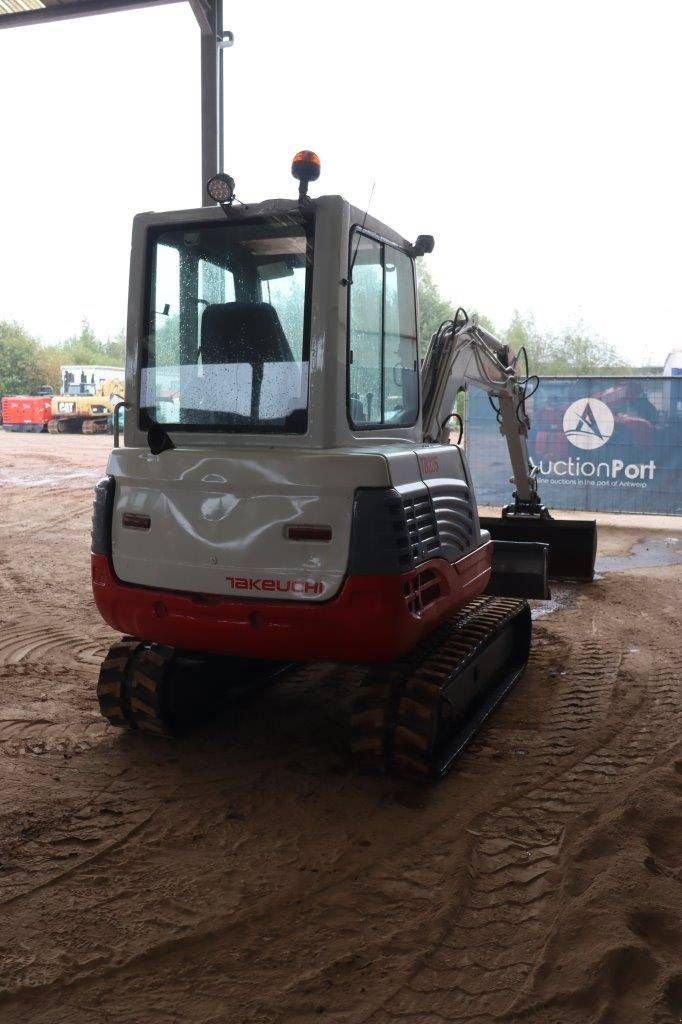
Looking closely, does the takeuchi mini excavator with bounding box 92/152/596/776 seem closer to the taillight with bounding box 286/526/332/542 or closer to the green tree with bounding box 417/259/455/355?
the taillight with bounding box 286/526/332/542

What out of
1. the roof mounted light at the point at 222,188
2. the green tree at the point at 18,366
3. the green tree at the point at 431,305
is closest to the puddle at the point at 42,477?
the roof mounted light at the point at 222,188

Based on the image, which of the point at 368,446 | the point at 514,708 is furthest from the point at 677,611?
the point at 368,446

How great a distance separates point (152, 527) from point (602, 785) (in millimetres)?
2346

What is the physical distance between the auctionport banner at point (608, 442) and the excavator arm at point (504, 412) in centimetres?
351

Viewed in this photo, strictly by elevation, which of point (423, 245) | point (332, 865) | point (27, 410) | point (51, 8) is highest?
point (51, 8)

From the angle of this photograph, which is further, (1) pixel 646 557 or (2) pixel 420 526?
(1) pixel 646 557

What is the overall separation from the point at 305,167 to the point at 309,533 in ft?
5.08

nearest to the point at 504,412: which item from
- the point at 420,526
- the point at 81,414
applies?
the point at 420,526

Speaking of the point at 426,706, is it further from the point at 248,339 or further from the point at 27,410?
the point at 27,410

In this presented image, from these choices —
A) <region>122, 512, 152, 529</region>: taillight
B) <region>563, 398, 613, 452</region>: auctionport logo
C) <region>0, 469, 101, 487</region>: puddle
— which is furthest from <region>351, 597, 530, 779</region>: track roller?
<region>0, 469, 101, 487</region>: puddle

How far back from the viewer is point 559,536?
823cm

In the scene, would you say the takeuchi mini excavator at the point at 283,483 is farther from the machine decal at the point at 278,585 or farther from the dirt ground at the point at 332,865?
the dirt ground at the point at 332,865

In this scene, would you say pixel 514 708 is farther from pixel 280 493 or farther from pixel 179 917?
pixel 179 917

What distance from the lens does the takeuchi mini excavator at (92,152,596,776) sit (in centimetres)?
375
